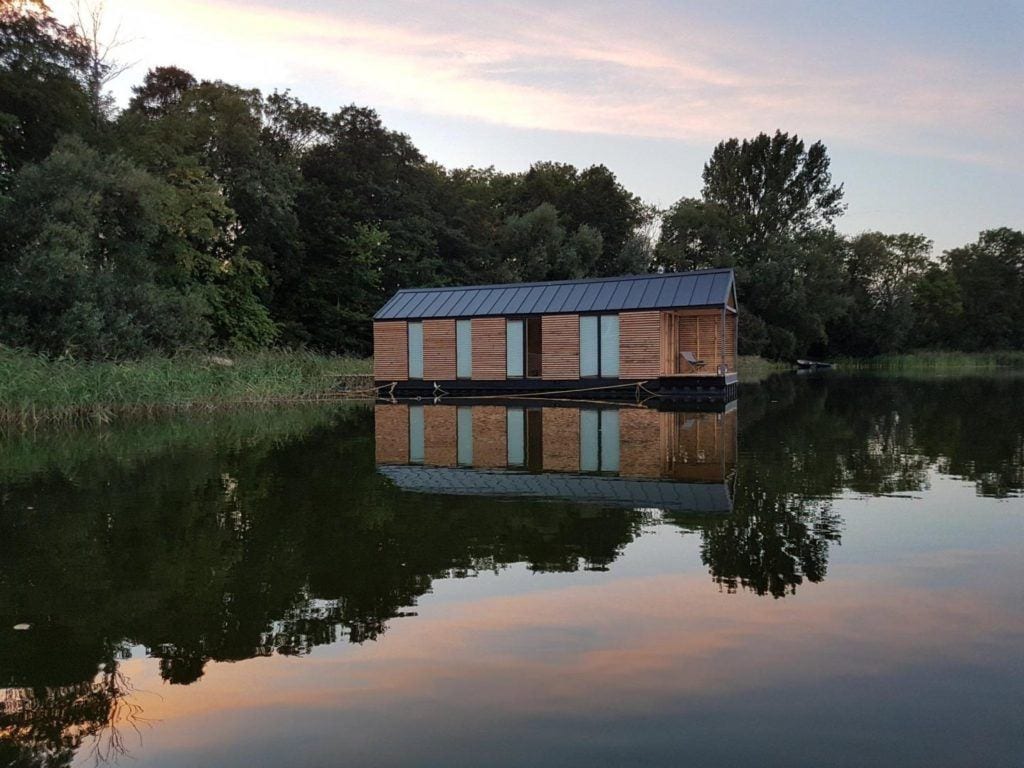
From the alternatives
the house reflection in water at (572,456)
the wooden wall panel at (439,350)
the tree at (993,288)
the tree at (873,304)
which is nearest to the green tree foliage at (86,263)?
the wooden wall panel at (439,350)

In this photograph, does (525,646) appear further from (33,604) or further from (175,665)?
(33,604)

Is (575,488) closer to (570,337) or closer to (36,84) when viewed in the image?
(570,337)

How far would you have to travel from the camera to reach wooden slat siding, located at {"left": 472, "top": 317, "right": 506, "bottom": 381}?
2505cm

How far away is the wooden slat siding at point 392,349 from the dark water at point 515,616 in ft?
54.6

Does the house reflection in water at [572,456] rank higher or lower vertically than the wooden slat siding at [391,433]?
higher

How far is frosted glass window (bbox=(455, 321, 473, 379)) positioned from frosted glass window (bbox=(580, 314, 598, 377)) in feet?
11.6

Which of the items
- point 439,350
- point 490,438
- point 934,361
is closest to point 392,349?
point 439,350

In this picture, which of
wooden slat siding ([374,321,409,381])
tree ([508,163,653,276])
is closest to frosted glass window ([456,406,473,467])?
wooden slat siding ([374,321,409,381])

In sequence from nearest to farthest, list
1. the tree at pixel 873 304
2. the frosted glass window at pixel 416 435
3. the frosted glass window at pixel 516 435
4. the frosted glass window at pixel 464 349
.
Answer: the frosted glass window at pixel 516 435 < the frosted glass window at pixel 416 435 < the frosted glass window at pixel 464 349 < the tree at pixel 873 304

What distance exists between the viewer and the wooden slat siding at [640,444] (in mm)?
9578

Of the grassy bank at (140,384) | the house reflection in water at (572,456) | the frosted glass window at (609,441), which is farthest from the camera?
the grassy bank at (140,384)

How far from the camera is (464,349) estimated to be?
25594 mm

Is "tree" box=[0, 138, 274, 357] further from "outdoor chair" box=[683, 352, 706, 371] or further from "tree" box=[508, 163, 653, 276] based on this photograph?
"tree" box=[508, 163, 653, 276]

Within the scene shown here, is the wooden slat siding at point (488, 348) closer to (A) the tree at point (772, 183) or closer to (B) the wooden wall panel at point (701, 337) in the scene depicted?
(B) the wooden wall panel at point (701, 337)
